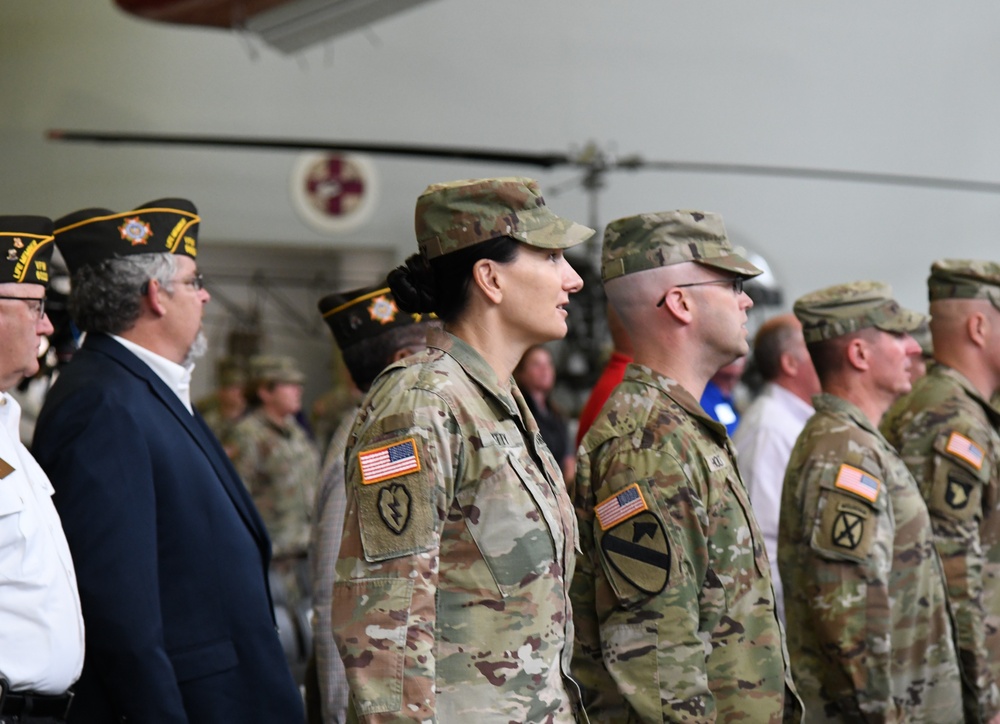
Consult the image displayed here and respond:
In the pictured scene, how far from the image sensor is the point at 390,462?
1.48m

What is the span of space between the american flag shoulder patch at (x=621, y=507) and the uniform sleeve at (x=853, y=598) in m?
0.58

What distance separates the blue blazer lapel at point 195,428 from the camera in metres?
2.09

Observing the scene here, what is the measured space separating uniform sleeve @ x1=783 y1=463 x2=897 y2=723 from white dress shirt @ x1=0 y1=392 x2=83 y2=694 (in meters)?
1.34

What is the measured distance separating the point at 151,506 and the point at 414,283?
1.99 feet

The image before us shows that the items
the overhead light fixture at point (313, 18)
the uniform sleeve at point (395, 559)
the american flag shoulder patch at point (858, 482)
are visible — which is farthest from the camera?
the overhead light fixture at point (313, 18)

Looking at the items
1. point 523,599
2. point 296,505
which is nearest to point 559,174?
point 296,505

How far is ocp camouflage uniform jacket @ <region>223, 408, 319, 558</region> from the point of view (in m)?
5.93

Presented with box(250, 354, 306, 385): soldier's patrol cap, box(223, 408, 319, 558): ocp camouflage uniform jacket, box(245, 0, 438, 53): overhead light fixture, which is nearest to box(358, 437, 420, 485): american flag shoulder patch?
box(223, 408, 319, 558): ocp camouflage uniform jacket

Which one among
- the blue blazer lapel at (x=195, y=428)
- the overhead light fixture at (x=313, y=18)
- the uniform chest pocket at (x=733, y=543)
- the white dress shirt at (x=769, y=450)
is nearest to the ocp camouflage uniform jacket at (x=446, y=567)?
the uniform chest pocket at (x=733, y=543)

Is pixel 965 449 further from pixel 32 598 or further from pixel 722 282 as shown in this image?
pixel 32 598

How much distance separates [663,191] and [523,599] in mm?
8243

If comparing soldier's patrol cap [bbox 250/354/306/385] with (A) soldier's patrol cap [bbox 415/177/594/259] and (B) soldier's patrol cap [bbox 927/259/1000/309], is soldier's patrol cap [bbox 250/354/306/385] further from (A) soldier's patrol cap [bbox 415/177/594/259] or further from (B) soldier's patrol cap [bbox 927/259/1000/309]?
(A) soldier's patrol cap [bbox 415/177/594/259]

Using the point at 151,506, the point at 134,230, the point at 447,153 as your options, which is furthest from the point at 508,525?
the point at 447,153

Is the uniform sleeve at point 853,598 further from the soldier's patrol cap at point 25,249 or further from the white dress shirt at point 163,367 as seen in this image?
the soldier's patrol cap at point 25,249
